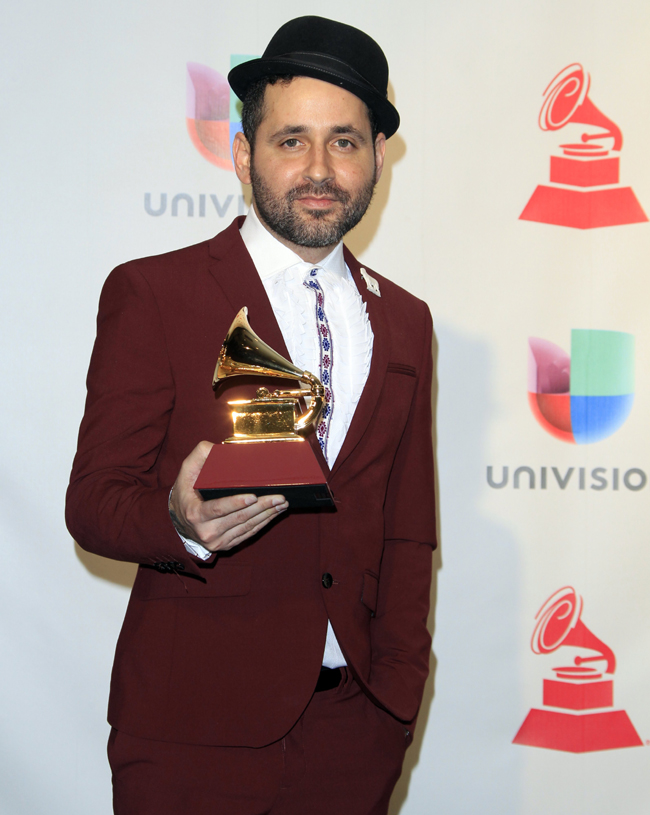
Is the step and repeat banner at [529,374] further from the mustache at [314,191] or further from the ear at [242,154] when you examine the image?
the mustache at [314,191]

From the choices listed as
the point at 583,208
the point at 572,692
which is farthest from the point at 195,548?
the point at 583,208

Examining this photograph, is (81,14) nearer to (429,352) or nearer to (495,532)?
(429,352)

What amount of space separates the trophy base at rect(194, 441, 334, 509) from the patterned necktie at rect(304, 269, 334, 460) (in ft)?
1.19

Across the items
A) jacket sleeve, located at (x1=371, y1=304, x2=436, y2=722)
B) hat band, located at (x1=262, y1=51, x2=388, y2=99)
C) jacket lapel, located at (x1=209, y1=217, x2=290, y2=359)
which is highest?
hat band, located at (x1=262, y1=51, x2=388, y2=99)

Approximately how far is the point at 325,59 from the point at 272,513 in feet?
3.23

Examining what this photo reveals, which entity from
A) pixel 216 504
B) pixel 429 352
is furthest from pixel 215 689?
pixel 429 352

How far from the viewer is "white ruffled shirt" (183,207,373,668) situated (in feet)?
5.67

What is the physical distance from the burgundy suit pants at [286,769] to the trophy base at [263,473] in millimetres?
515

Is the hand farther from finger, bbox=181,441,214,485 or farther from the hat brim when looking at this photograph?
the hat brim

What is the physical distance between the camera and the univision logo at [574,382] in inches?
108

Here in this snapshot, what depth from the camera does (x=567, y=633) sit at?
2.74 m

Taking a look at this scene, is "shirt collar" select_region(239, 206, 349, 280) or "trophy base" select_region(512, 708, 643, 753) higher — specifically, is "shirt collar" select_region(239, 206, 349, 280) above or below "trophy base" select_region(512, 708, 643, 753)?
above

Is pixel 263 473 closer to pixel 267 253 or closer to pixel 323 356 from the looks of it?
pixel 323 356

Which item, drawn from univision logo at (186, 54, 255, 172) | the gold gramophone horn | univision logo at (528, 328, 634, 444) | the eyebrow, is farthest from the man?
univision logo at (528, 328, 634, 444)
